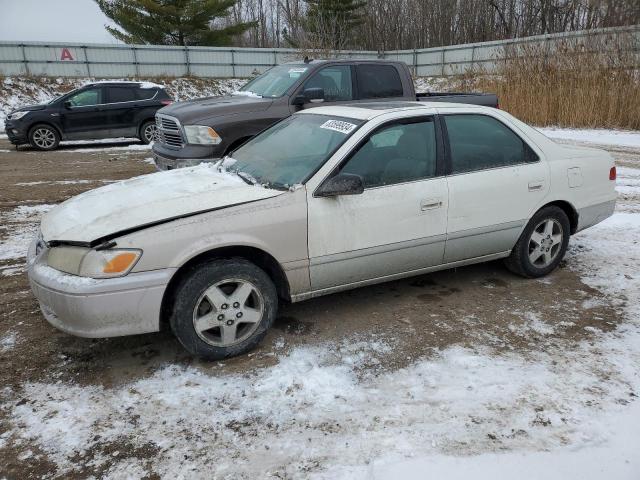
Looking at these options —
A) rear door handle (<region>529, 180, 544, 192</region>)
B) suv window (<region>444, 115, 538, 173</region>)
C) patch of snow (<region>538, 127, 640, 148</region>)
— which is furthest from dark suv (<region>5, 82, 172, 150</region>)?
rear door handle (<region>529, 180, 544, 192</region>)

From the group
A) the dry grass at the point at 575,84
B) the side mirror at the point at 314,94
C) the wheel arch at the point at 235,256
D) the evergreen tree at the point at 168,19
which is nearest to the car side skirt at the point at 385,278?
the wheel arch at the point at 235,256

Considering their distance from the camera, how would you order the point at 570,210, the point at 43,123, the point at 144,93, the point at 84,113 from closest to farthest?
the point at 570,210, the point at 43,123, the point at 84,113, the point at 144,93

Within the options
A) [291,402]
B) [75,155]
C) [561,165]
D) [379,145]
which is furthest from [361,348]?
[75,155]

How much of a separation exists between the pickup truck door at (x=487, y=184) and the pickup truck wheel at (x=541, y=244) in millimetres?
122

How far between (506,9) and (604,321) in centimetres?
4061

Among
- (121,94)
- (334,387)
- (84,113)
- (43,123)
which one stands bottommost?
(334,387)

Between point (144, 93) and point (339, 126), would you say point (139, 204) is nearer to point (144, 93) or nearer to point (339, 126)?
point (339, 126)

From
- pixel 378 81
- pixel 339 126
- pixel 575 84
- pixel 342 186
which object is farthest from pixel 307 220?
pixel 575 84

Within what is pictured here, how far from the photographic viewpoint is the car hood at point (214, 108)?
21.1 feet

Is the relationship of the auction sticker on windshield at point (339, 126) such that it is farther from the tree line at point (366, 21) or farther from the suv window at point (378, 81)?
the tree line at point (366, 21)

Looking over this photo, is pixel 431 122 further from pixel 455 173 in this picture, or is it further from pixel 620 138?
pixel 620 138

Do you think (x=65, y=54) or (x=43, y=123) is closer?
(x=43, y=123)

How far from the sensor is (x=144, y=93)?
13.4 meters

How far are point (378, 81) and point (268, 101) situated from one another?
1776 mm
